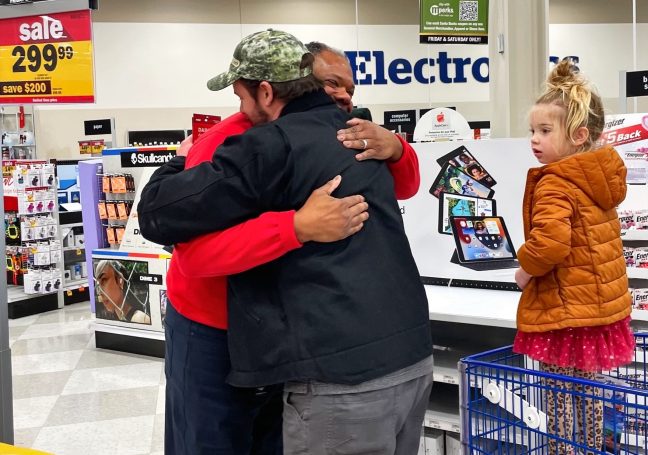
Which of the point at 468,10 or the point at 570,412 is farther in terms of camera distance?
the point at 468,10

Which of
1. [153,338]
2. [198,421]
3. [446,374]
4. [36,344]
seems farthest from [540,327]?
[36,344]

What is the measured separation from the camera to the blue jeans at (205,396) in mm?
1709

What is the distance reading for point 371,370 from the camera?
1396 mm

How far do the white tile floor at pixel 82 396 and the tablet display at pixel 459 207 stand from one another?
1.99 meters

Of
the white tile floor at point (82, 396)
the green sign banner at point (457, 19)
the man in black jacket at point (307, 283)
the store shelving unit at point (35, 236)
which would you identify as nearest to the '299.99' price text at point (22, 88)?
the white tile floor at point (82, 396)

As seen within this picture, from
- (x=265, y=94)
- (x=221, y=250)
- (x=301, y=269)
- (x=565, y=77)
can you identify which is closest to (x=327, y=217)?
(x=301, y=269)

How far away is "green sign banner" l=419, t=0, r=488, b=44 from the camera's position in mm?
8336

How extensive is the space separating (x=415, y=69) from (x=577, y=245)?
46.3 feet

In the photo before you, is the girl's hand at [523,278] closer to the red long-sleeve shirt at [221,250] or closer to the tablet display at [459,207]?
the red long-sleeve shirt at [221,250]

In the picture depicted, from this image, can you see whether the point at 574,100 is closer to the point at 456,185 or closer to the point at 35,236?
the point at 456,185

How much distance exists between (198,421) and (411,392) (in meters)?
0.56

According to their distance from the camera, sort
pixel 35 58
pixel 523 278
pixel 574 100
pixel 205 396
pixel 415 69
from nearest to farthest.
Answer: pixel 205 396 < pixel 574 100 < pixel 523 278 < pixel 35 58 < pixel 415 69

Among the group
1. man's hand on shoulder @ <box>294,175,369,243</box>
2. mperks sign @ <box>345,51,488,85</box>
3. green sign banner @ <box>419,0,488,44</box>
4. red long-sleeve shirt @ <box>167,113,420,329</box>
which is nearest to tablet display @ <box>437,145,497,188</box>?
red long-sleeve shirt @ <box>167,113,420,329</box>

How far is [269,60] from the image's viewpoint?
1496 mm
